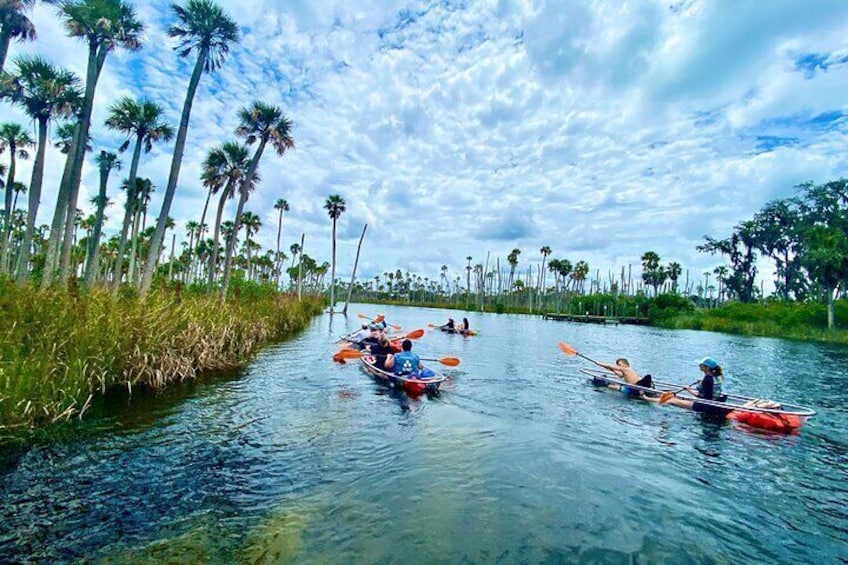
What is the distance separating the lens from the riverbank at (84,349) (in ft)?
23.8

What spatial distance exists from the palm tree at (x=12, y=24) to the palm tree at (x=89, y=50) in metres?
1.25

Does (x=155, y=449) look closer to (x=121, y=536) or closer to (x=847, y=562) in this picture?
(x=121, y=536)

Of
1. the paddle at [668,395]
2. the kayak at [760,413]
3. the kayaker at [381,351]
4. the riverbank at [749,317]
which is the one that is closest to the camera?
the kayak at [760,413]

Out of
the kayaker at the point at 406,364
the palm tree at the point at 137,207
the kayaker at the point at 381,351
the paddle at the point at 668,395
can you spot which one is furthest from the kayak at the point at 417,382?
the palm tree at the point at 137,207

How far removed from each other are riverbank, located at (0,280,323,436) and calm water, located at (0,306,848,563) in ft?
2.24

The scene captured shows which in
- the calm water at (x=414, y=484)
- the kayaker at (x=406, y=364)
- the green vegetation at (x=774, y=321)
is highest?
the green vegetation at (x=774, y=321)

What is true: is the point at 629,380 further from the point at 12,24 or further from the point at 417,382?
the point at 12,24

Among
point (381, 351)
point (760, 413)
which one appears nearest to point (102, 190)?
point (381, 351)

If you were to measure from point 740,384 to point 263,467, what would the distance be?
708 inches

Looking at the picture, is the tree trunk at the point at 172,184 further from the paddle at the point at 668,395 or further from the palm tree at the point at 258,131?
the paddle at the point at 668,395

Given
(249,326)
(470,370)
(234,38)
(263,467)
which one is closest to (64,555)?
(263,467)

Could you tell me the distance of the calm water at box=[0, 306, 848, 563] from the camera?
16.2 feet

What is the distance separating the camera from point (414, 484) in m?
6.70

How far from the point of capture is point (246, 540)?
485cm
